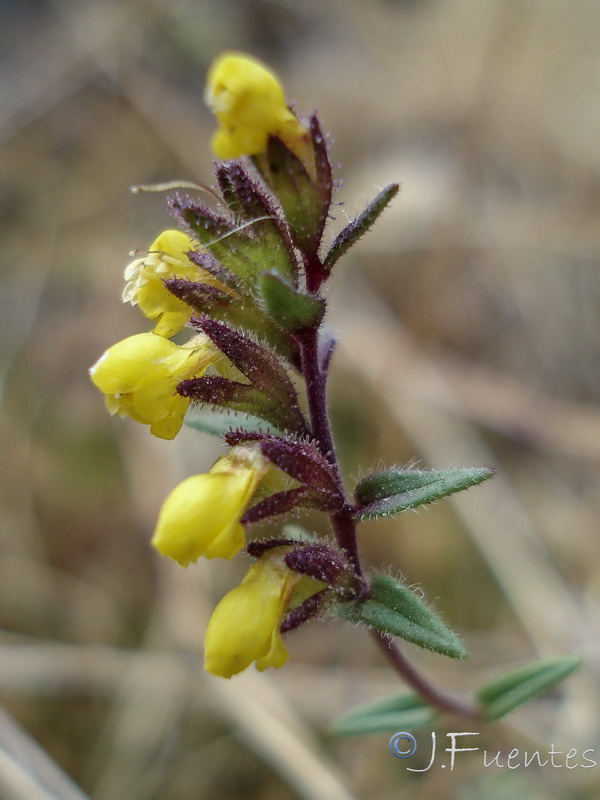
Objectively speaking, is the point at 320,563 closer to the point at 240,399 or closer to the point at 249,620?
the point at 249,620

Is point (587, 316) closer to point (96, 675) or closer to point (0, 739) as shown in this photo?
point (96, 675)

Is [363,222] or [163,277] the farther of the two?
[163,277]

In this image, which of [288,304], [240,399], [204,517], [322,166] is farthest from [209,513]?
[322,166]

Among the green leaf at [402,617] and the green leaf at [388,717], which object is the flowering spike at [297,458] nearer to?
the green leaf at [402,617]

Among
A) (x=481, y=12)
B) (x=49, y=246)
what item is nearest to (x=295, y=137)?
(x=49, y=246)

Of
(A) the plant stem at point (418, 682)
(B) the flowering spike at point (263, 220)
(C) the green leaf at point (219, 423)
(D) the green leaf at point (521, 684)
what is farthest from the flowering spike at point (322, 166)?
(D) the green leaf at point (521, 684)

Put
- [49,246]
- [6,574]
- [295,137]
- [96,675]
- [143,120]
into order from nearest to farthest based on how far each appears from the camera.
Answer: [295,137], [96,675], [6,574], [49,246], [143,120]
